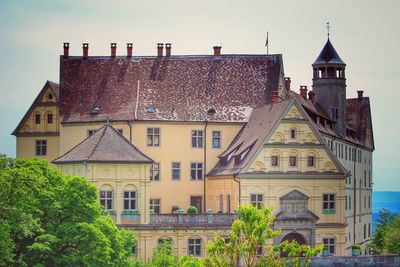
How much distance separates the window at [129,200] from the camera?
85.9 metres

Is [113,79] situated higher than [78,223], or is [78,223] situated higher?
[113,79]

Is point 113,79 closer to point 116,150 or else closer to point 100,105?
point 100,105

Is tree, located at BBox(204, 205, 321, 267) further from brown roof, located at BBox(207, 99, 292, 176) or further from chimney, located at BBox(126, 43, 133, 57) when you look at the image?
chimney, located at BBox(126, 43, 133, 57)

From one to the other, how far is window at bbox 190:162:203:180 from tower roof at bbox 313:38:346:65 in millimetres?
18665

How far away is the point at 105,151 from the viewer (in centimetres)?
8662

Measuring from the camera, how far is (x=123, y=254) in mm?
73938

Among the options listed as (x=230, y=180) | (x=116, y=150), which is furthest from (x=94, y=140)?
(x=230, y=180)

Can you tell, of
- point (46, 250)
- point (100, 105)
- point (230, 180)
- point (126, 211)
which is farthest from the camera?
point (100, 105)

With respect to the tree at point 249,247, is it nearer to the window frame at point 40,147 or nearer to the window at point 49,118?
the window frame at point 40,147

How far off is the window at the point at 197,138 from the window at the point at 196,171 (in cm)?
127

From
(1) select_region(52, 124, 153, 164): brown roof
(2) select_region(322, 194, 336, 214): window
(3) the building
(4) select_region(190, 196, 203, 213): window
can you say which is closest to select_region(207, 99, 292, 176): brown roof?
(3) the building

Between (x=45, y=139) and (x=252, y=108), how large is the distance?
15231mm

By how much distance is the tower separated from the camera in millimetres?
112325

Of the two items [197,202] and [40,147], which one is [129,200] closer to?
[197,202]
